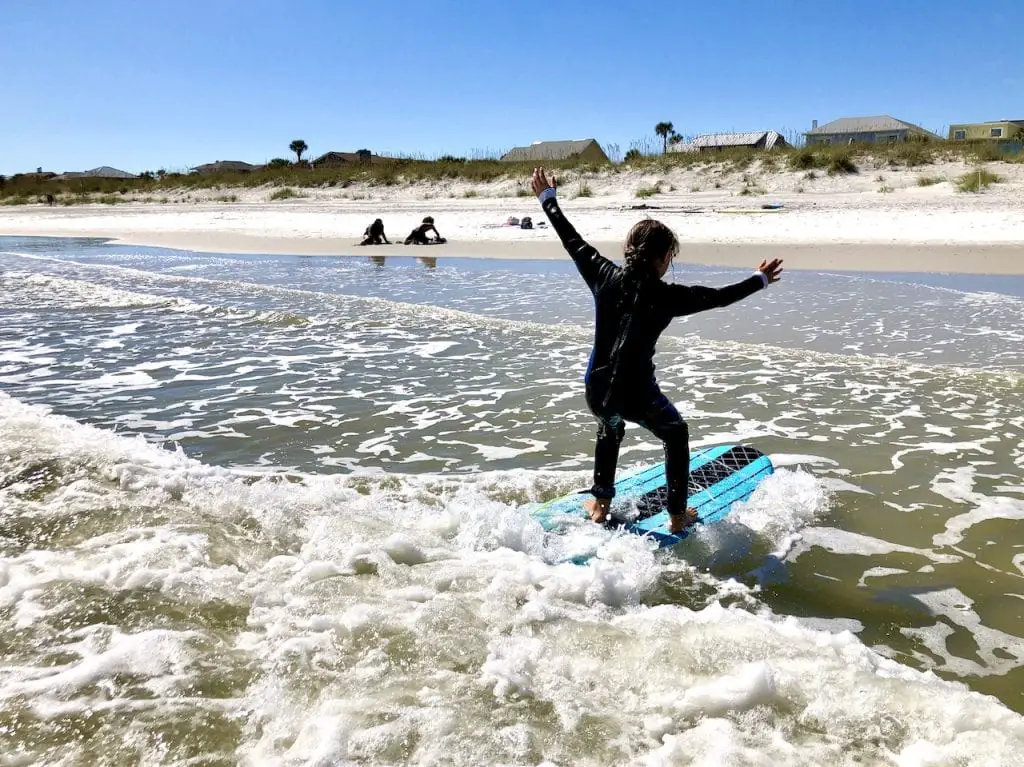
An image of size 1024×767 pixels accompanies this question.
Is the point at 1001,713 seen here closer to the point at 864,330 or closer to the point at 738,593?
the point at 738,593

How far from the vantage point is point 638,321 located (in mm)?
3508

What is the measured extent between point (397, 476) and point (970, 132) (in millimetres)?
85082

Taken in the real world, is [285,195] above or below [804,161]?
above

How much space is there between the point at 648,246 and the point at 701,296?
1.14 feet

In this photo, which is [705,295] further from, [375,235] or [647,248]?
[375,235]

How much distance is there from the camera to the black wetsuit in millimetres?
3482

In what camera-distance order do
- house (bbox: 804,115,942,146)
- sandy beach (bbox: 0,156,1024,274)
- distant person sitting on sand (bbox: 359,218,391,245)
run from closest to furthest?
1. sandy beach (bbox: 0,156,1024,274)
2. distant person sitting on sand (bbox: 359,218,391,245)
3. house (bbox: 804,115,942,146)

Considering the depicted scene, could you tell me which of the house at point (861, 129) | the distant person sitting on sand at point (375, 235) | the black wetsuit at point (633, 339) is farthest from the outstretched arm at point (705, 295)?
the house at point (861, 129)

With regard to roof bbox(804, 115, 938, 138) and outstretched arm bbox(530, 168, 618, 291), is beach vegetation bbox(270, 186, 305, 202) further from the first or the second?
roof bbox(804, 115, 938, 138)

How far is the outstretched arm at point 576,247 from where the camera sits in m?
3.61

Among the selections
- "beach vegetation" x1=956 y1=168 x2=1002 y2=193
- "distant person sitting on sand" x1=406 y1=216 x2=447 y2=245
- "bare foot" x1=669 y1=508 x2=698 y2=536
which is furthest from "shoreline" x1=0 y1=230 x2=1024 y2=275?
"bare foot" x1=669 y1=508 x2=698 y2=536

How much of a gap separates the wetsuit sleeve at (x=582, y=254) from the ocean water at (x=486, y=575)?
52.0 inches

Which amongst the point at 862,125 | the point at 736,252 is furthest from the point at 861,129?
the point at 736,252

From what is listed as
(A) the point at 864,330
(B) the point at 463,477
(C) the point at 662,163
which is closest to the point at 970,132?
(C) the point at 662,163
